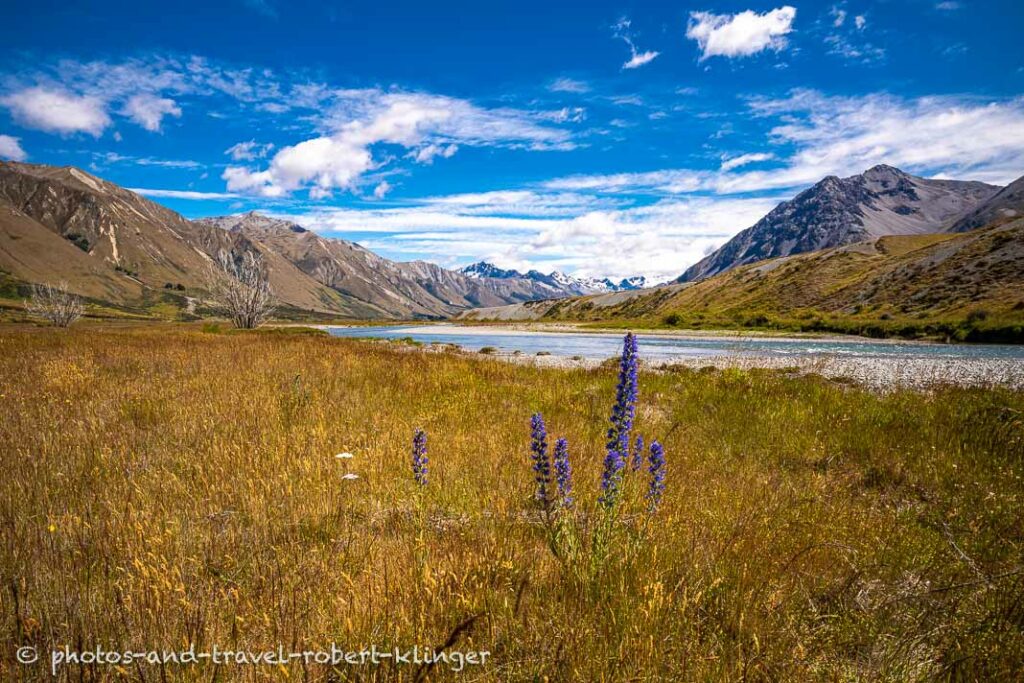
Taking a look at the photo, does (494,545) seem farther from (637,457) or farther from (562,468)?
(637,457)

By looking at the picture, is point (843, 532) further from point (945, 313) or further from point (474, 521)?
point (945, 313)

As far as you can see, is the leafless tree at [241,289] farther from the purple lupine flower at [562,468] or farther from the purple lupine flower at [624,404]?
the purple lupine flower at [562,468]

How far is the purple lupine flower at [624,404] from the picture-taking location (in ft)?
12.0

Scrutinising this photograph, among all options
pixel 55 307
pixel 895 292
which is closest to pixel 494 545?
pixel 55 307

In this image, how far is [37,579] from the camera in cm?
268

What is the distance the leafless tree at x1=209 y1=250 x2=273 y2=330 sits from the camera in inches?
1918

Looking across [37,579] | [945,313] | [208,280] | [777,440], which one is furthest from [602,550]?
[945,313]

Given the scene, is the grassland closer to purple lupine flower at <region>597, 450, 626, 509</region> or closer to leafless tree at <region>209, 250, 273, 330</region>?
purple lupine flower at <region>597, 450, 626, 509</region>

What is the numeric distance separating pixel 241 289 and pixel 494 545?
55.8 metres

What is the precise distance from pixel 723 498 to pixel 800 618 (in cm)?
211

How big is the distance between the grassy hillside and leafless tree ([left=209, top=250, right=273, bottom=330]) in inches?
2307

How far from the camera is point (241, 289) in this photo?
4991 cm

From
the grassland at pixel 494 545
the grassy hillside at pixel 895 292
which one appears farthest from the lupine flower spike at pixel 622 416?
the grassy hillside at pixel 895 292

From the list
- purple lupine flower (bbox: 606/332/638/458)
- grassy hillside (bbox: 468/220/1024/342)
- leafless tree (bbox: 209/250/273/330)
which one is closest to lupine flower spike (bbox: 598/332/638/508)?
purple lupine flower (bbox: 606/332/638/458)
